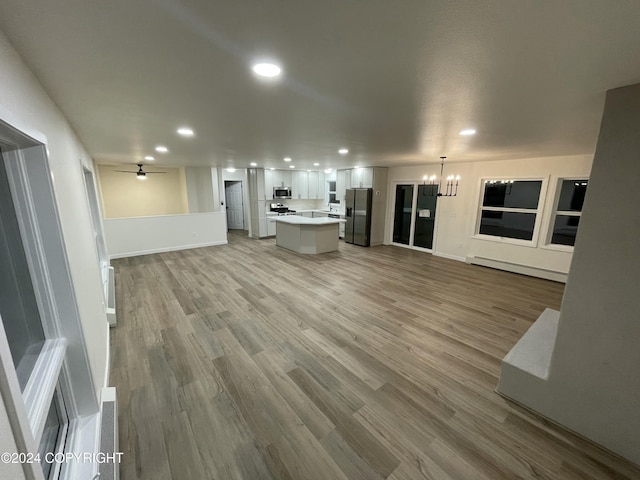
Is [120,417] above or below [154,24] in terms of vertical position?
below

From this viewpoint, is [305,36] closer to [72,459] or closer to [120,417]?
[72,459]

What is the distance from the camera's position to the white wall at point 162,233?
5.97m

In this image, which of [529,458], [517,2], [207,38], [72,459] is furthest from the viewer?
[529,458]

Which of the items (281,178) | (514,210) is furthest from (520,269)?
(281,178)

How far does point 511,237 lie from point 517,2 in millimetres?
5882

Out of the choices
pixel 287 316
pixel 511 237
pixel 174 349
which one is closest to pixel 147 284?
pixel 174 349

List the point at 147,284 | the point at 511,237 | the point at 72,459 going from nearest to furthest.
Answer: the point at 72,459, the point at 147,284, the point at 511,237

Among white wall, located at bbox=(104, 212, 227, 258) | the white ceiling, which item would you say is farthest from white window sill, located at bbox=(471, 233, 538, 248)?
white wall, located at bbox=(104, 212, 227, 258)

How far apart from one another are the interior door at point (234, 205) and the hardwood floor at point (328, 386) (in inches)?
236

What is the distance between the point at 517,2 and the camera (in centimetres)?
85

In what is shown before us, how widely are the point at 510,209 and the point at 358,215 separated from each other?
3656 mm

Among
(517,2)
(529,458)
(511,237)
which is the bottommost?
(529,458)

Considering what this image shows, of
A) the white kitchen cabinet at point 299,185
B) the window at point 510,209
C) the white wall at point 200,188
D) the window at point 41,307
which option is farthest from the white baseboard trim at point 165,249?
the window at point 510,209

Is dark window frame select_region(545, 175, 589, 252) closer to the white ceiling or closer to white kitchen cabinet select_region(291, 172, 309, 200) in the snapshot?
the white ceiling
